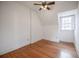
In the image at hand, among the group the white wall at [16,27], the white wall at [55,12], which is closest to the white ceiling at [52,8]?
the white wall at [55,12]

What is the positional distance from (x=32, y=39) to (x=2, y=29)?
88 centimetres

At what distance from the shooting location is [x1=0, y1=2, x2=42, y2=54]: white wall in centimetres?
204

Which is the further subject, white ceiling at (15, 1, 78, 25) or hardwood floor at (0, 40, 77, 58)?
hardwood floor at (0, 40, 77, 58)

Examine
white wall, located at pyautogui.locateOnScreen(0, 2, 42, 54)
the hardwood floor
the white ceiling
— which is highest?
the white ceiling

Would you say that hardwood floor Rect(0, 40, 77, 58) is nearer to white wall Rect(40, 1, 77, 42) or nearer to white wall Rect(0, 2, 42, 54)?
white wall Rect(0, 2, 42, 54)

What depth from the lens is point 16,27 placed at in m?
2.33

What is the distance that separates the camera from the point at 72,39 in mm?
1986

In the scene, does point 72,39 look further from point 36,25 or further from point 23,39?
point 23,39

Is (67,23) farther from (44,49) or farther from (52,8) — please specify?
(44,49)

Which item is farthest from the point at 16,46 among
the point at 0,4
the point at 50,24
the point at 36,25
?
the point at 50,24

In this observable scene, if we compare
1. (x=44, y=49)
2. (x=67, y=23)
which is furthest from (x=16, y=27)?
(x=67, y=23)

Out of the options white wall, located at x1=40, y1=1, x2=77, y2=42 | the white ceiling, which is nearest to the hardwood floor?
white wall, located at x1=40, y1=1, x2=77, y2=42

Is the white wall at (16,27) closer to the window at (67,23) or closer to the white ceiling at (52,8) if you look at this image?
the white ceiling at (52,8)

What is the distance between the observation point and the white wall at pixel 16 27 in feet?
6.71
